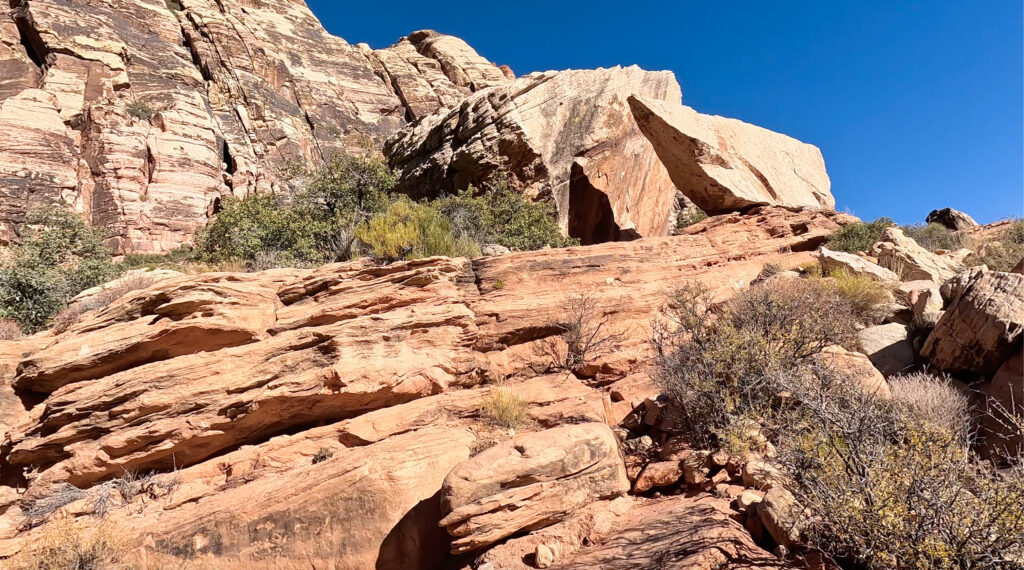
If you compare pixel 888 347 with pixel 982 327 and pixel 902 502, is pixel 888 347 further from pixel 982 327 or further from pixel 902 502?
pixel 902 502

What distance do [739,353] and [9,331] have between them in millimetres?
12389

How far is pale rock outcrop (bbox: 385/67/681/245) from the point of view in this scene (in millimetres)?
14352

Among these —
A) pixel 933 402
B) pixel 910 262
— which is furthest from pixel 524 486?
pixel 910 262

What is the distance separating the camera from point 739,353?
557cm

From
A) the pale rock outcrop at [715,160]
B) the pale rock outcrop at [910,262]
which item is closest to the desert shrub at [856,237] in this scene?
the pale rock outcrop at [910,262]

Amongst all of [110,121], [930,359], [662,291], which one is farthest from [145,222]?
[930,359]

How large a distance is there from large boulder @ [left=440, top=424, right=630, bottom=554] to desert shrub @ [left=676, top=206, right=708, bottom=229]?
46.7 ft

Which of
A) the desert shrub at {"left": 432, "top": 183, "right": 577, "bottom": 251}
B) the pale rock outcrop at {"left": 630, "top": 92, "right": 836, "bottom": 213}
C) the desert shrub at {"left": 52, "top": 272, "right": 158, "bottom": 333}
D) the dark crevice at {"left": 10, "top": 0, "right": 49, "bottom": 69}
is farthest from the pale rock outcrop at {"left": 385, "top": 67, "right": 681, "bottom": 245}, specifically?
the dark crevice at {"left": 10, "top": 0, "right": 49, "bottom": 69}

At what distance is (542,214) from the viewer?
1408cm

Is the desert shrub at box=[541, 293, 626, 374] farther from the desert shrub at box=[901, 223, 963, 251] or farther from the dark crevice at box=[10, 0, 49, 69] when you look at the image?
the dark crevice at box=[10, 0, 49, 69]

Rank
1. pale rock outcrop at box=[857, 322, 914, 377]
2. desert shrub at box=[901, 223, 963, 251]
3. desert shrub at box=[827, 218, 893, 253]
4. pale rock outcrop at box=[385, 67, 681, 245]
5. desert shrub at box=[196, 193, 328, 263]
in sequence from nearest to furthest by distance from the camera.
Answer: pale rock outcrop at box=[857, 322, 914, 377], desert shrub at box=[827, 218, 893, 253], desert shrub at box=[196, 193, 328, 263], pale rock outcrop at box=[385, 67, 681, 245], desert shrub at box=[901, 223, 963, 251]

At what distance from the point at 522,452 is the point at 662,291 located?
474 cm

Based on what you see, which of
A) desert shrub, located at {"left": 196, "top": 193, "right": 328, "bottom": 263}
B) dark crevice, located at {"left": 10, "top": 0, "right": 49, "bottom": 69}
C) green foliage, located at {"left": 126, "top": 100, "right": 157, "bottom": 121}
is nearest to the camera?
desert shrub, located at {"left": 196, "top": 193, "right": 328, "bottom": 263}

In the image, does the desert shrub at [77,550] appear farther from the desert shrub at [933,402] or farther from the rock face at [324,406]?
the desert shrub at [933,402]
